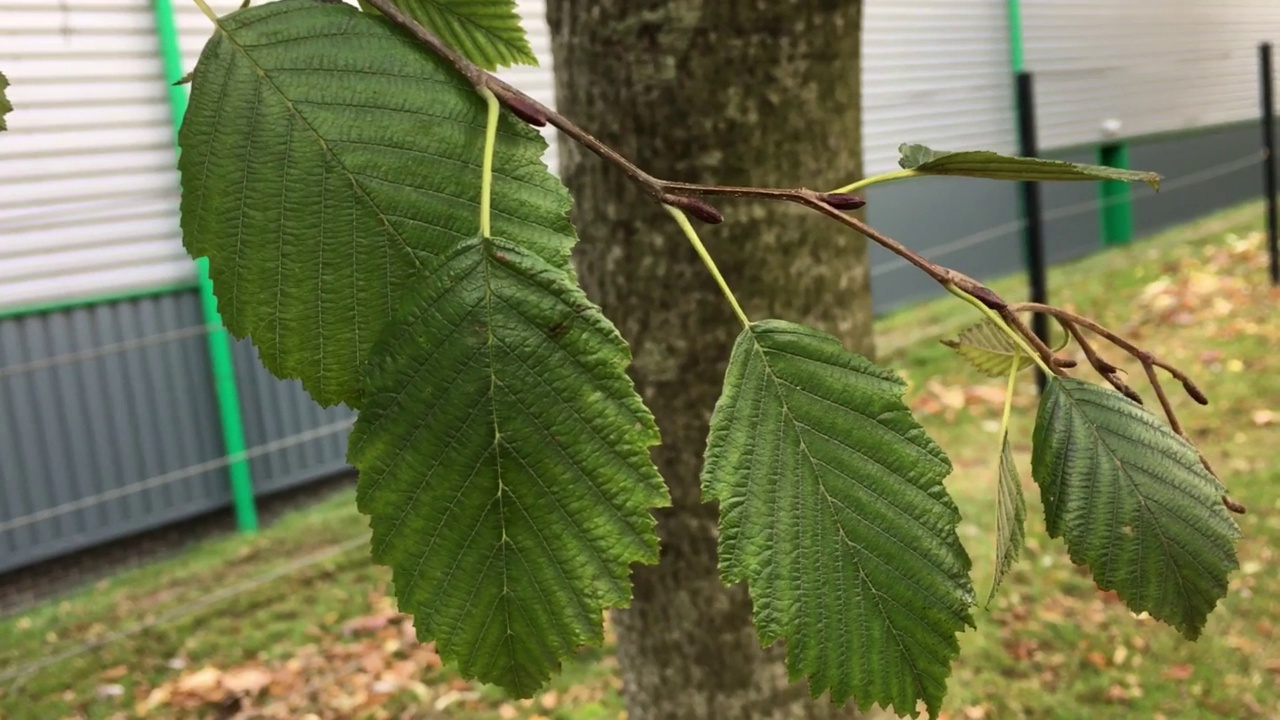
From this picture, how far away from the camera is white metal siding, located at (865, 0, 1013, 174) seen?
267 inches

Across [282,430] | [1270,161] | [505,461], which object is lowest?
[282,430]

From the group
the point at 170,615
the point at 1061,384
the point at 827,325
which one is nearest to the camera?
the point at 1061,384

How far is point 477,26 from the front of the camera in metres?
0.65

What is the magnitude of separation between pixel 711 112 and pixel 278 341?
3.29ft

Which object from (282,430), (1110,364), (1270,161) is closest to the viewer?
(1110,364)

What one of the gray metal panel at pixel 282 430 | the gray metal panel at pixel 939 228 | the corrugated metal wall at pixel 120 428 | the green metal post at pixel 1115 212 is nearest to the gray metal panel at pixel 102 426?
the corrugated metal wall at pixel 120 428

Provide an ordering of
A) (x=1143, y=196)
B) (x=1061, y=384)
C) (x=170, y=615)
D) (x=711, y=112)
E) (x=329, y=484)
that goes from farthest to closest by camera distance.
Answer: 1. (x=1143, y=196)
2. (x=329, y=484)
3. (x=170, y=615)
4. (x=711, y=112)
5. (x=1061, y=384)

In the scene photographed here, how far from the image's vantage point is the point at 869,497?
507mm

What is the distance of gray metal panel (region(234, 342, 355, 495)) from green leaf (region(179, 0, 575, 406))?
12.3 ft

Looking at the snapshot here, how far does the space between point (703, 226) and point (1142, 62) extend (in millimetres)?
10079

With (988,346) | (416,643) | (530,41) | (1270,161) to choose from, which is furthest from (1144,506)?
(1270,161)

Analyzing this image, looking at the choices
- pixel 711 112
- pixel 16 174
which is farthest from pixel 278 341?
pixel 16 174

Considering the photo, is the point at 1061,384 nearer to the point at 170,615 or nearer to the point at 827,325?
the point at 827,325

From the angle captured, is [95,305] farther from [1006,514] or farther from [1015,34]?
[1015,34]
